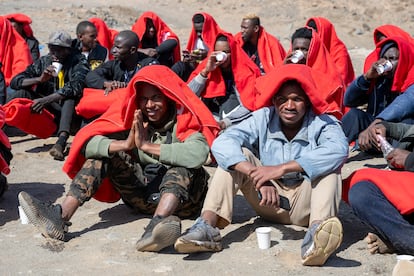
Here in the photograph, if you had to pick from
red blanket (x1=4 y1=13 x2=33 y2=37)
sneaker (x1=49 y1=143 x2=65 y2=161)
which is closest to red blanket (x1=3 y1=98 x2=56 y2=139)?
sneaker (x1=49 y1=143 x2=65 y2=161)

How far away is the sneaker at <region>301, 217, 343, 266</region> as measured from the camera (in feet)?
12.3

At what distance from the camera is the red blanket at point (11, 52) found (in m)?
9.02

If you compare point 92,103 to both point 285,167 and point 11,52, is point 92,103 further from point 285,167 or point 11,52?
point 285,167

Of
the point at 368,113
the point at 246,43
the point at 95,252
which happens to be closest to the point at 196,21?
the point at 246,43

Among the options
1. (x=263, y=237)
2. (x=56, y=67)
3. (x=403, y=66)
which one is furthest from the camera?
(x=56, y=67)

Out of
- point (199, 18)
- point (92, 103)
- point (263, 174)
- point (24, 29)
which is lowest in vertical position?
point (92, 103)

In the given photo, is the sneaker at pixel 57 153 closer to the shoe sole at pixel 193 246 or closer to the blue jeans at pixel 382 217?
the shoe sole at pixel 193 246

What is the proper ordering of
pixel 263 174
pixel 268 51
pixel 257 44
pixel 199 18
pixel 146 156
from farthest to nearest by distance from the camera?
pixel 199 18
pixel 257 44
pixel 268 51
pixel 146 156
pixel 263 174

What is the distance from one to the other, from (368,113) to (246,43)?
7.04 ft

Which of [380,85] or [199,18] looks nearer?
[380,85]

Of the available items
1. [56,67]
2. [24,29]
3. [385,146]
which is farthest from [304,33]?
[24,29]

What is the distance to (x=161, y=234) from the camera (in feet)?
13.3

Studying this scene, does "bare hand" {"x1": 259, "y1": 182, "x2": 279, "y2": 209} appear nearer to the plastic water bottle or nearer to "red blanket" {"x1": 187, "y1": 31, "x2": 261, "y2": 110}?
the plastic water bottle

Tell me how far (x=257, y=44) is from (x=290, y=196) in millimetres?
4438
